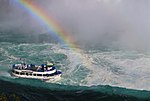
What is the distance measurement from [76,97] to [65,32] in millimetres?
17097

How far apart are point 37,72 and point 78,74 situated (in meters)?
2.59

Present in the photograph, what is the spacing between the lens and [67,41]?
1357 inches

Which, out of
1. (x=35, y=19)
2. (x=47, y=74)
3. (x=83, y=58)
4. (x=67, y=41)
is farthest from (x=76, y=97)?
(x=35, y=19)

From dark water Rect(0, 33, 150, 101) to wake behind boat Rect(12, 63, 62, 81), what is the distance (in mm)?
461

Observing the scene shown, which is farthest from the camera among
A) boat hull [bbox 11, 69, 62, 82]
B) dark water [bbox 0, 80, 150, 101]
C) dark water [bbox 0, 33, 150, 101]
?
boat hull [bbox 11, 69, 62, 82]

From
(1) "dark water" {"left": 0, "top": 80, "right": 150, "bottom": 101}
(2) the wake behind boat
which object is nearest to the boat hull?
(2) the wake behind boat

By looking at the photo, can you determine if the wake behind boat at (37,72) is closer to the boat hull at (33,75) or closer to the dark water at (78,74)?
the boat hull at (33,75)

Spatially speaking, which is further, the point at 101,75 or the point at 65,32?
the point at 65,32

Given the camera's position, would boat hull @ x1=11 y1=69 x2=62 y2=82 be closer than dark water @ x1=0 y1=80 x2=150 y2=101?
No

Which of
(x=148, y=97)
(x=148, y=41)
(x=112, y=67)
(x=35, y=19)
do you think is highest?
(x=35, y=19)

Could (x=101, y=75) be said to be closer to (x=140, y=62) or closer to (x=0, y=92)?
(x=140, y=62)

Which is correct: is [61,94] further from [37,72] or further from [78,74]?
[78,74]

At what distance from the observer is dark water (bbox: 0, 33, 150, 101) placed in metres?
21.9

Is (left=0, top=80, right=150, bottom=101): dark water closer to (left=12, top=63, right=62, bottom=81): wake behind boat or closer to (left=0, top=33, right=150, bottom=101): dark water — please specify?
(left=0, top=33, right=150, bottom=101): dark water
